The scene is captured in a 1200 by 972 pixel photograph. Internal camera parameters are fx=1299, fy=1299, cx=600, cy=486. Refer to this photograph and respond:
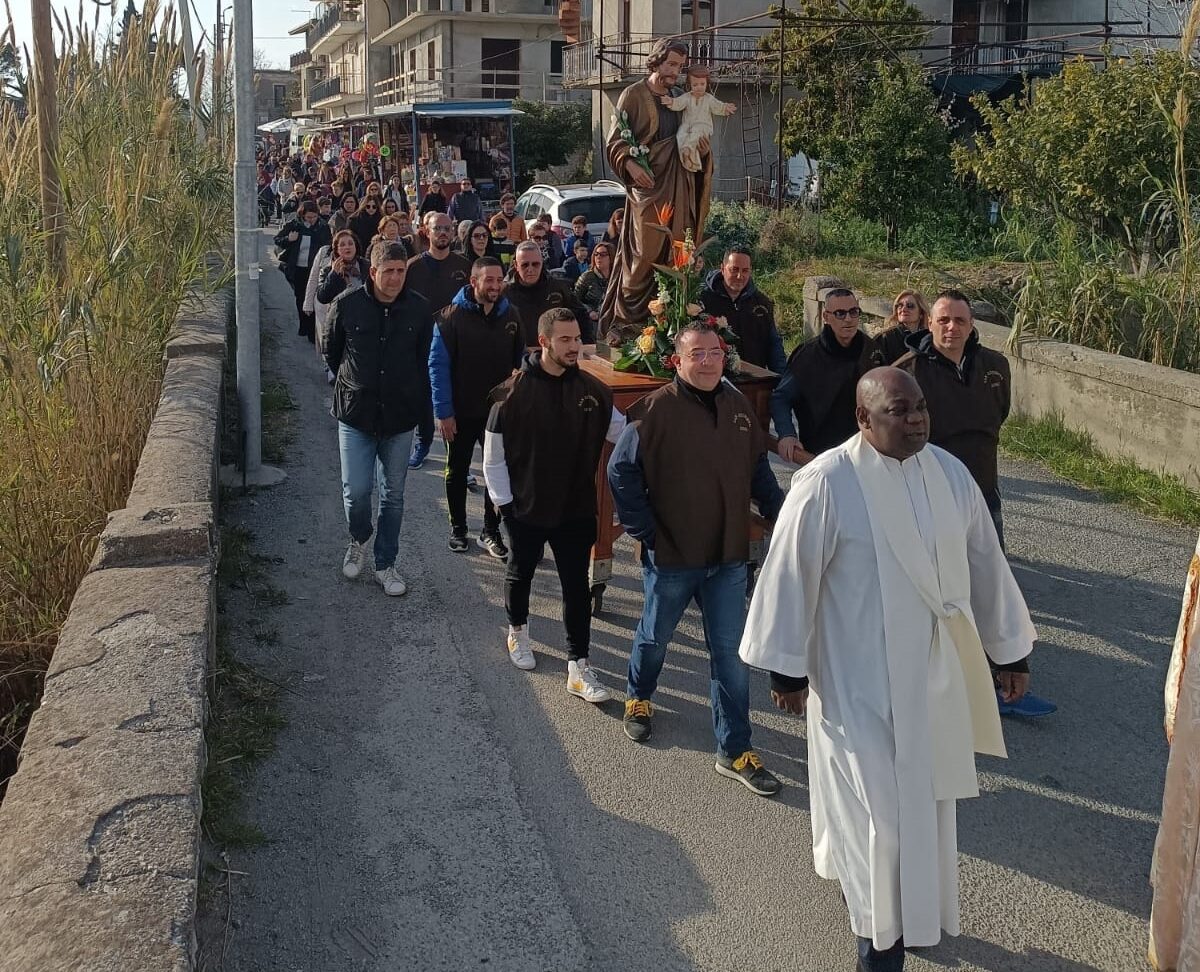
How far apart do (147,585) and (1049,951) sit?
11.0 feet

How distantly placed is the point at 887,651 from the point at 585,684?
230cm

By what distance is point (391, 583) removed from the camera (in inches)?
279

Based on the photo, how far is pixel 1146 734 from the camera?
5539mm

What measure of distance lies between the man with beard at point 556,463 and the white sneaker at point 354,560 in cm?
163

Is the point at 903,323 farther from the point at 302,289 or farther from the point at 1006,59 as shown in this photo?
the point at 1006,59

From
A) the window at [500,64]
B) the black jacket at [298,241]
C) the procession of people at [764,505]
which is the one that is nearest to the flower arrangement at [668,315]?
the procession of people at [764,505]

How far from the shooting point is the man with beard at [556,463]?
5.84 m

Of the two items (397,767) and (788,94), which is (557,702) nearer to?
(397,767)

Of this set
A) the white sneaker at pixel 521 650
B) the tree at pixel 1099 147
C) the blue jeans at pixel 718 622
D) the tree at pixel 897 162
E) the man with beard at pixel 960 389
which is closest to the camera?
the blue jeans at pixel 718 622

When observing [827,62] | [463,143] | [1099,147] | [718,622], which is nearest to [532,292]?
[718,622]

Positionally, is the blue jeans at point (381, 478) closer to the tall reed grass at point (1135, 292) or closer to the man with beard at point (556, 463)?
the man with beard at point (556, 463)

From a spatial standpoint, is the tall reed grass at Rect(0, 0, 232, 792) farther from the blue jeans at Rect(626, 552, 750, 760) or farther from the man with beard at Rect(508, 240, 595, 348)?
the blue jeans at Rect(626, 552, 750, 760)

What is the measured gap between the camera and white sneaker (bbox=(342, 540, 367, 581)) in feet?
24.0

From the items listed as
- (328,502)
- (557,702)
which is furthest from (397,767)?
(328,502)
